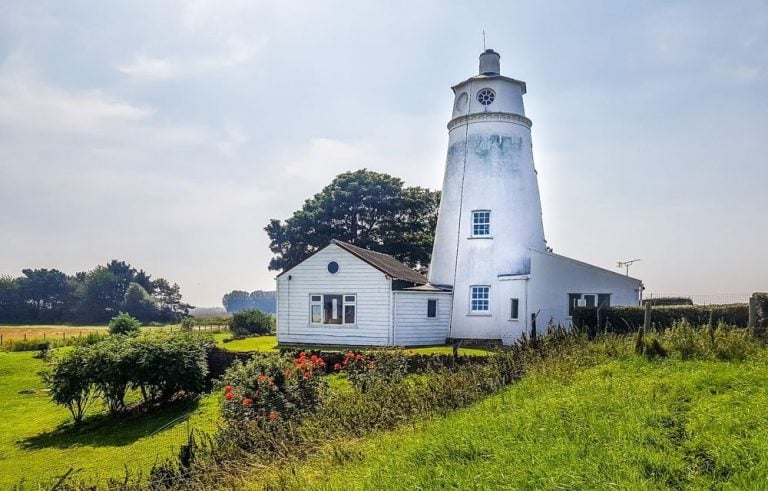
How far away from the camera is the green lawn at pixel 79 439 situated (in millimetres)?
10117

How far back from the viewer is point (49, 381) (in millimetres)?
14367

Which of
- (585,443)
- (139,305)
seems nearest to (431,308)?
(585,443)

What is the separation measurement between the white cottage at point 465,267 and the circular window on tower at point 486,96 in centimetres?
4

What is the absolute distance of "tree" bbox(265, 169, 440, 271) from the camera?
39.3m

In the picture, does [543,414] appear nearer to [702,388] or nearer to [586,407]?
[586,407]

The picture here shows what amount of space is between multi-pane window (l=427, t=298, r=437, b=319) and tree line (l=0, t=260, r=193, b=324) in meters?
58.4

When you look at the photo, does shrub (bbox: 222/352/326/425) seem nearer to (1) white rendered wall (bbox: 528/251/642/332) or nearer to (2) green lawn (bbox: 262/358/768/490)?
(2) green lawn (bbox: 262/358/768/490)

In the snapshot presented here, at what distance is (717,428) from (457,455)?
2.64 metres

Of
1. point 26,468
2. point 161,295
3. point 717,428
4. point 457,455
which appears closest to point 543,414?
point 457,455

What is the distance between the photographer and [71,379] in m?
14.3

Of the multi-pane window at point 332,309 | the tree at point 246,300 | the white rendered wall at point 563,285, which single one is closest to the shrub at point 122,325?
the multi-pane window at point 332,309

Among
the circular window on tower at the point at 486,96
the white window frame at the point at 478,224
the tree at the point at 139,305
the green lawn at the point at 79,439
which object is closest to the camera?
the green lawn at the point at 79,439

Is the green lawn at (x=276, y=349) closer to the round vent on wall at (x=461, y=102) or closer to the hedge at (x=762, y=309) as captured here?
the hedge at (x=762, y=309)

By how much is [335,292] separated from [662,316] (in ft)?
41.8
